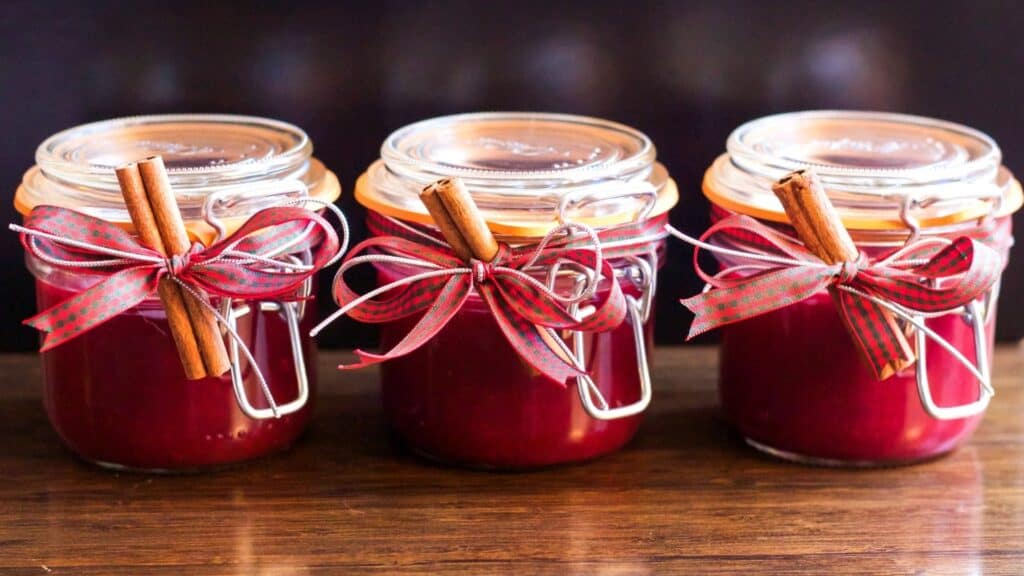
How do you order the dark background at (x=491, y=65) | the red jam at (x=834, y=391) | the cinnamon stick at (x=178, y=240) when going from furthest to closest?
the dark background at (x=491, y=65) → the red jam at (x=834, y=391) → the cinnamon stick at (x=178, y=240)

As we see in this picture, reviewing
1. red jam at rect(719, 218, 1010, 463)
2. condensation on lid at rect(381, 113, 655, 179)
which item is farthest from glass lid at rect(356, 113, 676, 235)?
red jam at rect(719, 218, 1010, 463)

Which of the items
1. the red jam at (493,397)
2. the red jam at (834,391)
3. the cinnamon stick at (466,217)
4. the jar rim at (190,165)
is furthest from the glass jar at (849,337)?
the jar rim at (190,165)

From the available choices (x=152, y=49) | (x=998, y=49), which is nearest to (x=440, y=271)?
(x=152, y=49)

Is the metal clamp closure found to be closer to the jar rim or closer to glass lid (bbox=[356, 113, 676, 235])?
glass lid (bbox=[356, 113, 676, 235])

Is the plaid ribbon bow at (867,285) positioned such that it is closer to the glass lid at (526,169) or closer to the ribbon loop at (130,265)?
the glass lid at (526,169)

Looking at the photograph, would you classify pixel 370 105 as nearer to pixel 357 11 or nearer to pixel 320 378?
pixel 357 11

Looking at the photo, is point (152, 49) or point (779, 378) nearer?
point (779, 378)
